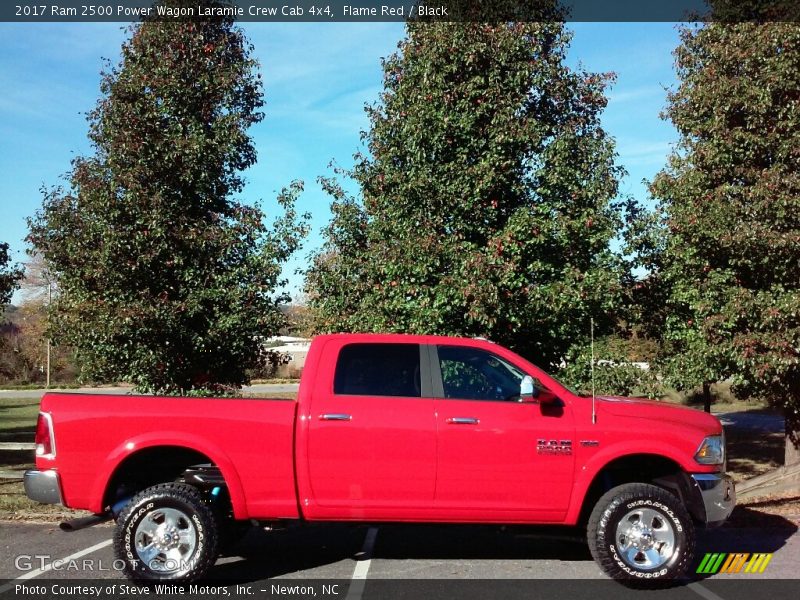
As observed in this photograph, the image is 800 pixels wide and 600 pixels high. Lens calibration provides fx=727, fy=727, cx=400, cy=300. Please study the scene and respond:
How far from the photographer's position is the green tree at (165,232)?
911 centimetres

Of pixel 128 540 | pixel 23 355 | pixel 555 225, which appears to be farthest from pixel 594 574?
pixel 23 355

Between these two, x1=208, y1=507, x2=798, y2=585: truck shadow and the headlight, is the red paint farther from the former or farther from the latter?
x1=208, y1=507, x2=798, y2=585: truck shadow

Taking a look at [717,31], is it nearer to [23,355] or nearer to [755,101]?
[755,101]

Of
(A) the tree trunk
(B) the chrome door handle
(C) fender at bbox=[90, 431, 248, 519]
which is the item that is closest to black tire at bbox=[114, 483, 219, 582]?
(C) fender at bbox=[90, 431, 248, 519]

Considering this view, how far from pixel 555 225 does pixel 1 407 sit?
81.2 feet

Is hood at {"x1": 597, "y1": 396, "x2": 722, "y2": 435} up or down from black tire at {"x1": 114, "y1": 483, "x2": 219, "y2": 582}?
up

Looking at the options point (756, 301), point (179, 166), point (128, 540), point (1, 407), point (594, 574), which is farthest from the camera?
point (1, 407)

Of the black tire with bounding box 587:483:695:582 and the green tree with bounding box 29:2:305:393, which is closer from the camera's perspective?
the black tire with bounding box 587:483:695:582

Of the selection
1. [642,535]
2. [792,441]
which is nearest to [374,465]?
[642,535]

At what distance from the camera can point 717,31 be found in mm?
9609

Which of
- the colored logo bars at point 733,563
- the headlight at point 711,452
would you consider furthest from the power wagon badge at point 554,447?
the colored logo bars at point 733,563

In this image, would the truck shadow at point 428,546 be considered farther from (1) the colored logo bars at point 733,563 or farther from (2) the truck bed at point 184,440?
(2) the truck bed at point 184,440

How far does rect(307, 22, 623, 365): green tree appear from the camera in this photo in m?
8.59

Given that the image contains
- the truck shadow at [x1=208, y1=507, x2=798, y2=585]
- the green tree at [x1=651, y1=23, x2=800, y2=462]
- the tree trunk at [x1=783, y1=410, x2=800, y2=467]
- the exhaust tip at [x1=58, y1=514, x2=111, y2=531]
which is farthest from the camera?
the tree trunk at [x1=783, y1=410, x2=800, y2=467]
